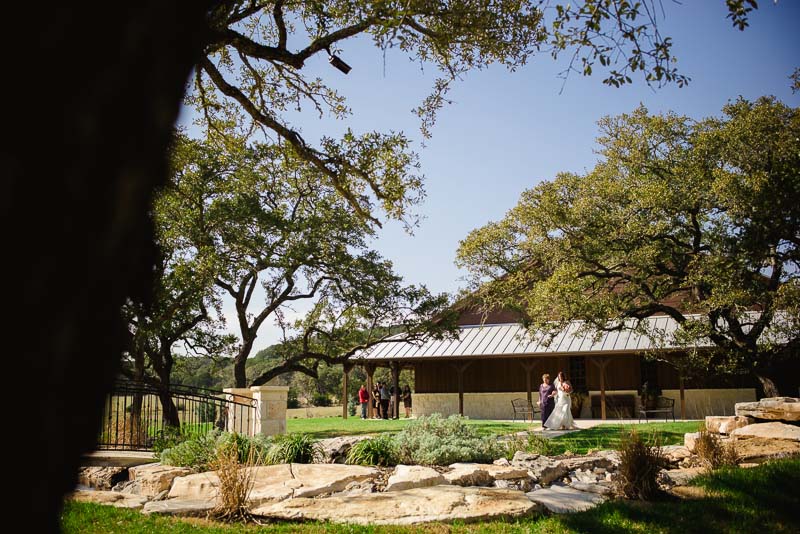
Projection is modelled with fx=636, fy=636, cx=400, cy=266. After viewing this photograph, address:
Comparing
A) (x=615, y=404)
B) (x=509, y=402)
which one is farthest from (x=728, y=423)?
(x=509, y=402)

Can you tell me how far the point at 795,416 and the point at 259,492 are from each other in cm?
1012

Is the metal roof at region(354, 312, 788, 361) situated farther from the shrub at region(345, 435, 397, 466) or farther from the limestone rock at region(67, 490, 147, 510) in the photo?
the limestone rock at region(67, 490, 147, 510)

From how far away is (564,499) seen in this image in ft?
25.9

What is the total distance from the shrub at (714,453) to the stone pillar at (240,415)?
9.14 m

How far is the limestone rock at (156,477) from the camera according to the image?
9344 mm

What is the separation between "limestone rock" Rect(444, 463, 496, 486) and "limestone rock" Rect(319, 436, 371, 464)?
2.51 m

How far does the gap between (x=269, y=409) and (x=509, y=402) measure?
54.4 feet

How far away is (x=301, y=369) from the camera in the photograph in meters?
25.4

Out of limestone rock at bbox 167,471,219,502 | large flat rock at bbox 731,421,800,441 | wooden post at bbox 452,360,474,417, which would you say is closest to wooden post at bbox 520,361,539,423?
wooden post at bbox 452,360,474,417

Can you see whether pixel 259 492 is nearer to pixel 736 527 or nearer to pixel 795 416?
pixel 736 527

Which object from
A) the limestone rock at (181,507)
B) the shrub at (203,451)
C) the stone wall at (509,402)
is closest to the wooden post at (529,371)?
the stone wall at (509,402)

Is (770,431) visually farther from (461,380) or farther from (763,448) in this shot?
(461,380)

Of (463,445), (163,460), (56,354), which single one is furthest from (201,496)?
(56,354)

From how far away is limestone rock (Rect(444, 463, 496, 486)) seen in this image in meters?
8.74
